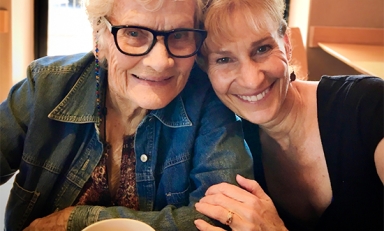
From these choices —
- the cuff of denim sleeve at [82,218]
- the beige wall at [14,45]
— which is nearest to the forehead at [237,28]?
the cuff of denim sleeve at [82,218]

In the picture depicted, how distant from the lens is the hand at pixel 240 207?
33.8 inches

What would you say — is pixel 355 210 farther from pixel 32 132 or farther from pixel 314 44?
pixel 314 44

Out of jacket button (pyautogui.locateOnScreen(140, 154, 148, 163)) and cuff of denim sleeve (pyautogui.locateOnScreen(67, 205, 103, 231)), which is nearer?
cuff of denim sleeve (pyautogui.locateOnScreen(67, 205, 103, 231))

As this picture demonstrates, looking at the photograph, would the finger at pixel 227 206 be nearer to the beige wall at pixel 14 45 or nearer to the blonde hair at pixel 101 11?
the blonde hair at pixel 101 11

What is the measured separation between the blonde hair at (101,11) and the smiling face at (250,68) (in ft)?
0.25

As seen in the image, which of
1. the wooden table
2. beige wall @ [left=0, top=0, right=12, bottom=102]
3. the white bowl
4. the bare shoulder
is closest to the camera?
the white bowl

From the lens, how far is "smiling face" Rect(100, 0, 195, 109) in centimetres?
91

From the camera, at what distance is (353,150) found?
1038 millimetres

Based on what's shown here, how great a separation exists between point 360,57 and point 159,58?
1.82m

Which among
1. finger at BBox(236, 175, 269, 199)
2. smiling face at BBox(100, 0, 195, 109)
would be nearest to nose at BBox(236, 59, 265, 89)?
smiling face at BBox(100, 0, 195, 109)

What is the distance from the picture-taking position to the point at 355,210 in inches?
41.5

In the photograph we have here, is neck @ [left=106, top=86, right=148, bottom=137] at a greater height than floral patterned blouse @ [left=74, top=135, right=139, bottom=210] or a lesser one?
greater

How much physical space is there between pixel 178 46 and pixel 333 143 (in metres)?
0.49

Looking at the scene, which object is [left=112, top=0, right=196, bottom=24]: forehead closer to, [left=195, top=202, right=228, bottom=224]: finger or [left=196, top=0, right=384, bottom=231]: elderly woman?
[left=196, top=0, right=384, bottom=231]: elderly woman
